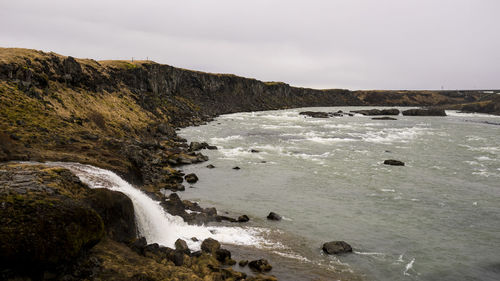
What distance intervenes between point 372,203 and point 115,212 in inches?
718

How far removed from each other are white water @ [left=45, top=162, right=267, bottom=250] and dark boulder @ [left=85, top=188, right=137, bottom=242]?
31.8 inches

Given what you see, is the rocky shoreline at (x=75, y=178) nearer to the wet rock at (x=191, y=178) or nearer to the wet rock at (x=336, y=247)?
the wet rock at (x=191, y=178)

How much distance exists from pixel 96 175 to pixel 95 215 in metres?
6.02

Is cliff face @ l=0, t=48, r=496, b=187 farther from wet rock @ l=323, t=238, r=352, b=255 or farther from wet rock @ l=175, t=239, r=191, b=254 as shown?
wet rock @ l=323, t=238, r=352, b=255

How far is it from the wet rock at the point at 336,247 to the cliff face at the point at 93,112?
47.6 feet

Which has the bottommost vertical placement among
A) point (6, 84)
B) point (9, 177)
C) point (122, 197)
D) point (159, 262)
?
point (159, 262)

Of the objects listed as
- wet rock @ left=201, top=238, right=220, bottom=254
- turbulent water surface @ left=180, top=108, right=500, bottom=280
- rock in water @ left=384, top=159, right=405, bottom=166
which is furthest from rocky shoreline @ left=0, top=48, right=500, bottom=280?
rock in water @ left=384, top=159, right=405, bottom=166

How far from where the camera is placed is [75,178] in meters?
15.2

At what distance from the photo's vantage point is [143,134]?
1768 inches

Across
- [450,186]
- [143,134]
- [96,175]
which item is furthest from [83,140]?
[450,186]

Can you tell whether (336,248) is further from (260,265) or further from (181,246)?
(181,246)

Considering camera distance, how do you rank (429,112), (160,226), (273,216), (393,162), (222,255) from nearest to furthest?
(222,255) < (160,226) < (273,216) < (393,162) < (429,112)

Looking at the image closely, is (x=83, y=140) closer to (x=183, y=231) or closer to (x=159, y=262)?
(x=183, y=231)

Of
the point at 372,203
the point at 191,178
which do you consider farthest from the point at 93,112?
the point at 372,203
